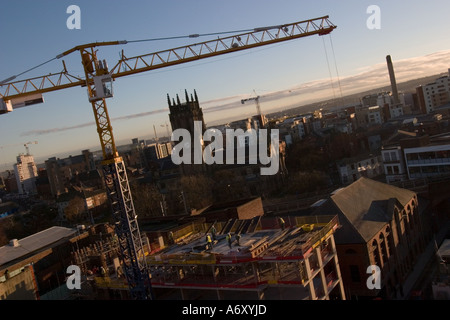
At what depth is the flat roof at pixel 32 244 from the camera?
22281 mm

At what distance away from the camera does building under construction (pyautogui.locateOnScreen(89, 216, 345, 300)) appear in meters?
13.6

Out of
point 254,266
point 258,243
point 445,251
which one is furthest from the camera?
point 445,251

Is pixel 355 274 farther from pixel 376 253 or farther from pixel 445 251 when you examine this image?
pixel 445 251

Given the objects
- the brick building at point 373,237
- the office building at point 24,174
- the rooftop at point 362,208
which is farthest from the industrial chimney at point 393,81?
the office building at point 24,174

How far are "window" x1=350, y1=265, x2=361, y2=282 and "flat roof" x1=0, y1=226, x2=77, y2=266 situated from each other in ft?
54.9

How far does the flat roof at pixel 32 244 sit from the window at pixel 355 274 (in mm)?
16748

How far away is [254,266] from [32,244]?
53.4ft

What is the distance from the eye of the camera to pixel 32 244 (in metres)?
23.9

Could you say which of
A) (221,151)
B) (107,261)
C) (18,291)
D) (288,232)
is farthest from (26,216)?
(288,232)

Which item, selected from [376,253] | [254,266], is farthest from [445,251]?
[254,266]

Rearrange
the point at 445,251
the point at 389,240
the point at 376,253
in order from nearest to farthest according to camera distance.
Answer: the point at 445,251 < the point at 376,253 < the point at 389,240

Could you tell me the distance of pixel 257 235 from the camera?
Answer: 16.7 meters

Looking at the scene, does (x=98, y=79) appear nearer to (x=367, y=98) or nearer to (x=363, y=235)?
(x=363, y=235)
